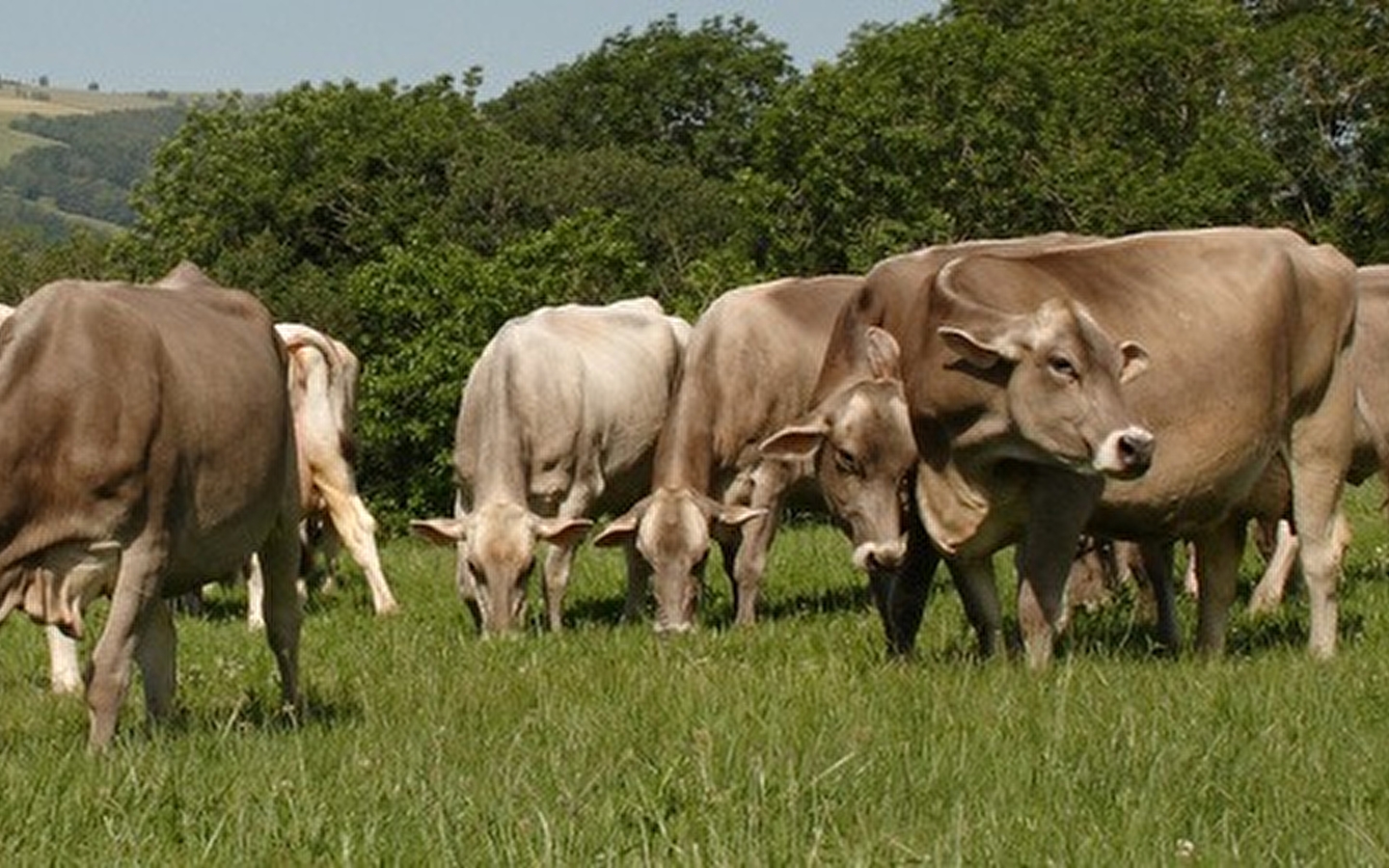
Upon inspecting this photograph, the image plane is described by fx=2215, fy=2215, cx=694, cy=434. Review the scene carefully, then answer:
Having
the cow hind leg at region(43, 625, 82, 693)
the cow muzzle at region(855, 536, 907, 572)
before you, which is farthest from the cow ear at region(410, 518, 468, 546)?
the cow muzzle at region(855, 536, 907, 572)

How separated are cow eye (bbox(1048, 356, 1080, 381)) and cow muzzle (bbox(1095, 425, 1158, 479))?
333 mm

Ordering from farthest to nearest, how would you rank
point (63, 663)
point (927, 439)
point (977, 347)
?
point (63, 663)
point (927, 439)
point (977, 347)

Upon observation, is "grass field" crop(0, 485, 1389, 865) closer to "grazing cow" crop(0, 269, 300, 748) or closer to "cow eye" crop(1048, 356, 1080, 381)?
"grazing cow" crop(0, 269, 300, 748)

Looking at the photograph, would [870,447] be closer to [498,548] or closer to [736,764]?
[736,764]

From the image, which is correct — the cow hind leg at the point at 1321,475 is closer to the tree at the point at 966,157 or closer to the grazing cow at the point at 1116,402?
the grazing cow at the point at 1116,402

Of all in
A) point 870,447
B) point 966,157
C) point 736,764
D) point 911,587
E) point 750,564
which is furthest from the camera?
point 966,157

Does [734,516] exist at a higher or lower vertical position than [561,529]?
higher

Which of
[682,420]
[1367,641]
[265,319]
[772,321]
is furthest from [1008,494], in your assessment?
[772,321]

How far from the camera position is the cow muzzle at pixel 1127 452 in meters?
9.32

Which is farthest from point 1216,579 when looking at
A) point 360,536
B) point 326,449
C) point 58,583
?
point 326,449

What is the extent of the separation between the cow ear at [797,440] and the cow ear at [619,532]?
376 cm

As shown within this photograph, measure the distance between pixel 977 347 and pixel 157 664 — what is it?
12.3 feet

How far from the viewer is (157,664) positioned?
30.7 ft

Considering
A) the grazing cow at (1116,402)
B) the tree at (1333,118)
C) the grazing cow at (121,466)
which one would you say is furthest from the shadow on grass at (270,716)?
the tree at (1333,118)
